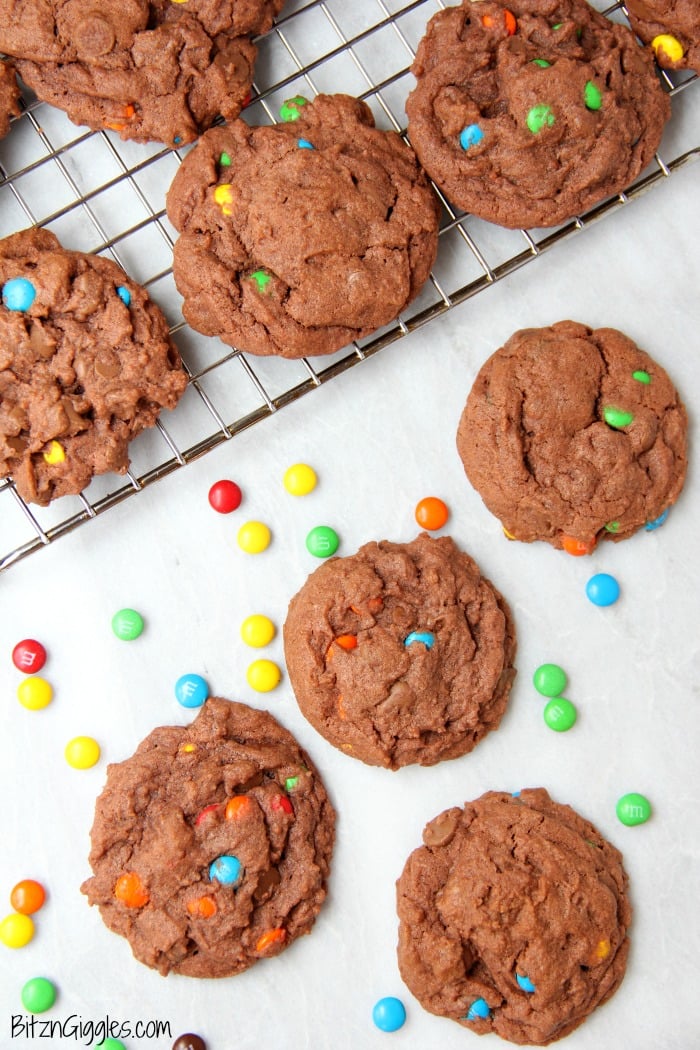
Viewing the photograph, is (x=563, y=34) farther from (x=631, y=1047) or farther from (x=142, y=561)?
(x=631, y=1047)

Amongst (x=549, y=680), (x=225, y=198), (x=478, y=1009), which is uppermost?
(x=225, y=198)

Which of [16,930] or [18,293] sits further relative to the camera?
[16,930]

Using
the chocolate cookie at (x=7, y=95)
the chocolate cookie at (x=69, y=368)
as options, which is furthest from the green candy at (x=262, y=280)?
the chocolate cookie at (x=7, y=95)

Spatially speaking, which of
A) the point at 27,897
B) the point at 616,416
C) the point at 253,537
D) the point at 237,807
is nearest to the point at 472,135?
the point at 616,416

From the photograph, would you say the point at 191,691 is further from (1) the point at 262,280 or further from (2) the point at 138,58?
(2) the point at 138,58

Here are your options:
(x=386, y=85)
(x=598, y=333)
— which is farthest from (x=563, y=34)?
(x=598, y=333)

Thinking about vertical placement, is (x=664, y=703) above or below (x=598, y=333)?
below
